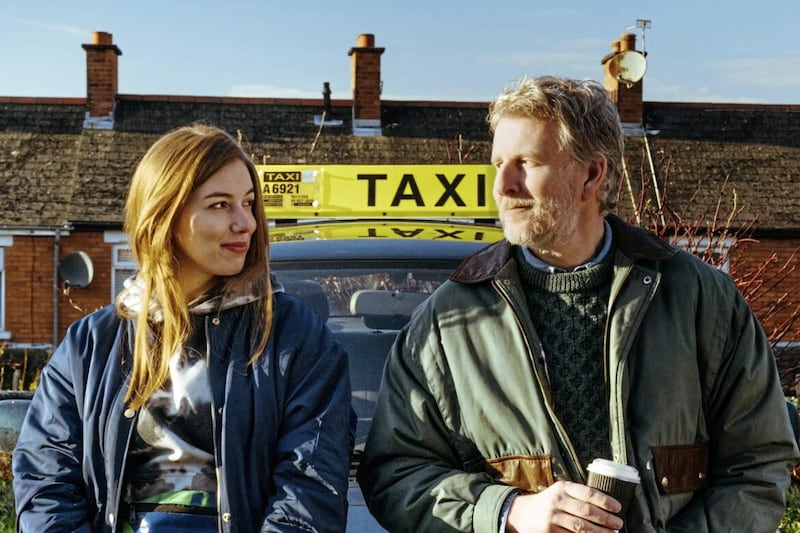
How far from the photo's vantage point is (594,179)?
2.69m

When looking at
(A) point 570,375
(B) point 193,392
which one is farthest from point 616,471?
(B) point 193,392

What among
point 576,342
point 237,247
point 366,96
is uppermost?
point 366,96

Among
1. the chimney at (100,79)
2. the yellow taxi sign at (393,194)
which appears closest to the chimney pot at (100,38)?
the chimney at (100,79)

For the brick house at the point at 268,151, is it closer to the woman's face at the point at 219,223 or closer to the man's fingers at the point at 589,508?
the woman's face at the point at 219,223

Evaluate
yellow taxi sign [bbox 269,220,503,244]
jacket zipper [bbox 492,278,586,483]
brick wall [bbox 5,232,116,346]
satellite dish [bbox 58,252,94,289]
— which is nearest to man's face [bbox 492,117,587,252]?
jacket zipper [bbox 492,278,586,483]

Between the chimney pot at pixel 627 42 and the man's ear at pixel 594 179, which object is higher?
the chimney pot at pixel 627 42

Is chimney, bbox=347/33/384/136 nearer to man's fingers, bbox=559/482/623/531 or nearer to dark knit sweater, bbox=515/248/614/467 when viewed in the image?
dark knit sweater, bbox=515/248/614/467

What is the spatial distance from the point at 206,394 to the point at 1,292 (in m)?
18.9

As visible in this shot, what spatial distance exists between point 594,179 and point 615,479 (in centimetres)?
84

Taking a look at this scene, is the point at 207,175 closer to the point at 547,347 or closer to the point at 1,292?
A: the point at 547,347

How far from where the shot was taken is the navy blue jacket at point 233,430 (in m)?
2.43

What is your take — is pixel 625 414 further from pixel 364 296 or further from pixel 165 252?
pixel 364 296

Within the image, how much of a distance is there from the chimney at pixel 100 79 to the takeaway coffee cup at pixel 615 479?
21281mm

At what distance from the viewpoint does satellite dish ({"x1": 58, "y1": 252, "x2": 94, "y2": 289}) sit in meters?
19.1
